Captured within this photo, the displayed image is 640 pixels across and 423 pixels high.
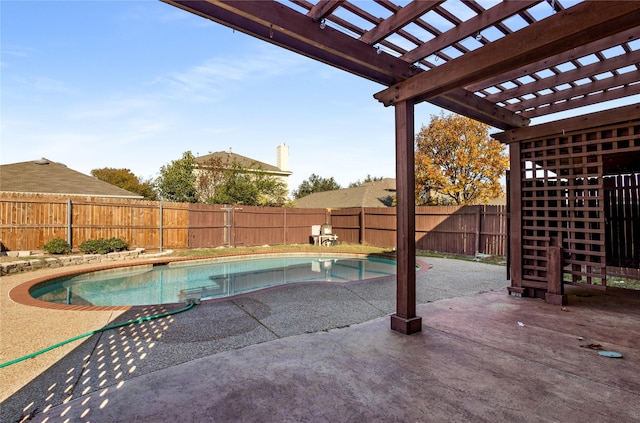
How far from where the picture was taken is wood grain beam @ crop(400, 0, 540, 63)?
7.64 feet

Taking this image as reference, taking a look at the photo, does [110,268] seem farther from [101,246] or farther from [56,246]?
[56,246]

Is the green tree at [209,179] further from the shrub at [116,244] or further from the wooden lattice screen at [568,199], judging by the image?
the wooden lattice screen at [568,199]

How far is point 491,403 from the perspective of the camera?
1.89 metres

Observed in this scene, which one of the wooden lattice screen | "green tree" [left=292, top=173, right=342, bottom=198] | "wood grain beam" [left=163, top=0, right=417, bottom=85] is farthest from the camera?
"green tree" [left=292, top=173, right=342, bottom=198]

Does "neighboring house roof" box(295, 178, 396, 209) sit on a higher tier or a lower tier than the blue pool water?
higher

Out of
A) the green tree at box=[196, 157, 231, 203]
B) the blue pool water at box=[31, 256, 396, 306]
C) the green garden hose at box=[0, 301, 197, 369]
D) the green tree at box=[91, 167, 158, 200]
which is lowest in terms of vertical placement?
the blue pool water at box=[31, 256, 396, 306]

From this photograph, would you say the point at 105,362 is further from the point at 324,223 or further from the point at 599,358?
the point at 324,223

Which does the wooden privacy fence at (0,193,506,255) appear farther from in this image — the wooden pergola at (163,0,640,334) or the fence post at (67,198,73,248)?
the wooden pergola at (163,0,640,334)

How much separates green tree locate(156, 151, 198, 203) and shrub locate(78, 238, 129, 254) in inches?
302

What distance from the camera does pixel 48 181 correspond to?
1298 centimetres

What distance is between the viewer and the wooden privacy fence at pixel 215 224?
29.6 ft

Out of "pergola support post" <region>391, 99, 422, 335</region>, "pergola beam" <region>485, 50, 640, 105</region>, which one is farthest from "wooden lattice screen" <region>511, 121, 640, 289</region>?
"pergola support post" <region>391, 99, 422, 335</region>

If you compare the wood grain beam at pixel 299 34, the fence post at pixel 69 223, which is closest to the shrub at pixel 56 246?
the fence post at pixel 69 223

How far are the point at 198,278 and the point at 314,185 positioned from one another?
104 feet
